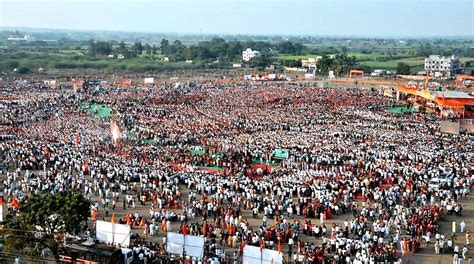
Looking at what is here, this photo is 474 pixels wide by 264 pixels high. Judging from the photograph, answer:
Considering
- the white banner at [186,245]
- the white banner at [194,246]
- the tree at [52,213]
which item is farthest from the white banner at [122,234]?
the white banner at [194,246]

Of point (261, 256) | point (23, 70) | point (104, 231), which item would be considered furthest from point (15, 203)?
point (23, 70)

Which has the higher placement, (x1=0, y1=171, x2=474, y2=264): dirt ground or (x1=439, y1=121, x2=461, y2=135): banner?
(x1=439, y1=121, x2=461, y2=135): banner

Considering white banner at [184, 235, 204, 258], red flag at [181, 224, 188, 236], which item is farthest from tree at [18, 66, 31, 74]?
white banner at [184, 235, 204, 258]

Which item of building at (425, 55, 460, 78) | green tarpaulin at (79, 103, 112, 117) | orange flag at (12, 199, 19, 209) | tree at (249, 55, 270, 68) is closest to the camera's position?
orange flag at (12, 199, 19, 209)

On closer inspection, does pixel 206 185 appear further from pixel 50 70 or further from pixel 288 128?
pixel 50 70

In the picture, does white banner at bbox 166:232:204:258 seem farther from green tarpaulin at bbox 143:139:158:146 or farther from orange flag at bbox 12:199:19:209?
green tarpaulin at bbox 143:139:158:146

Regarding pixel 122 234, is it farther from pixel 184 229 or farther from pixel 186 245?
pixel 184 229

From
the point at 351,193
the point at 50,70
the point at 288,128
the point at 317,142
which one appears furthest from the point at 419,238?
the point at 50,70
